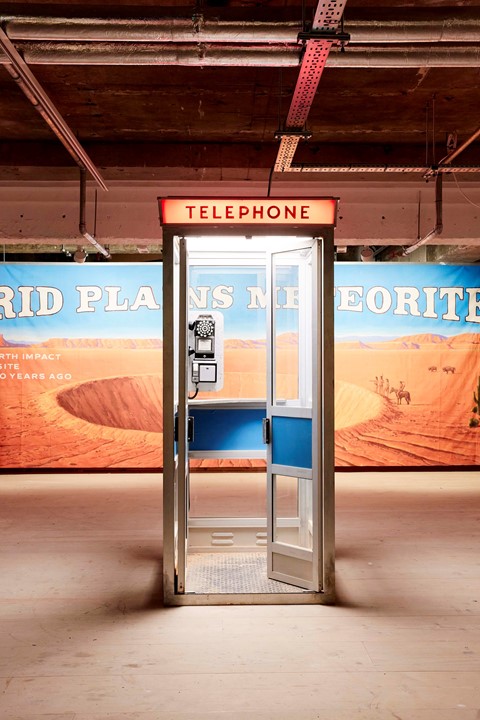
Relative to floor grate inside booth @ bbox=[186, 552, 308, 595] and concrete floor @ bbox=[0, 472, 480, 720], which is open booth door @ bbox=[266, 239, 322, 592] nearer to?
floor grate inside booth @ bbox=[186, 552, 308, 595]

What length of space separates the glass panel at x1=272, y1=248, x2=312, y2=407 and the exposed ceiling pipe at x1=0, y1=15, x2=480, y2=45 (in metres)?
1.37

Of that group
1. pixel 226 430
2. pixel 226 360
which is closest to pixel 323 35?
pixel 226 430

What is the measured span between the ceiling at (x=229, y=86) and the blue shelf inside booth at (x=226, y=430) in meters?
2.30

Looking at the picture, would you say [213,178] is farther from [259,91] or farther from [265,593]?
[265,593]

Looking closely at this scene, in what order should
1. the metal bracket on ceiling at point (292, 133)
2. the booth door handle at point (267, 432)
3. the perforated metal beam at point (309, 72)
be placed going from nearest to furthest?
the perforated metal beam at point (309, 72)
the booth door handle at point (267, 432)
the metal bracket on ceiling at point (292, 133)

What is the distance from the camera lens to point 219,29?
11.9 ft

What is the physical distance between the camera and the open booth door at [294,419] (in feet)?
13.2

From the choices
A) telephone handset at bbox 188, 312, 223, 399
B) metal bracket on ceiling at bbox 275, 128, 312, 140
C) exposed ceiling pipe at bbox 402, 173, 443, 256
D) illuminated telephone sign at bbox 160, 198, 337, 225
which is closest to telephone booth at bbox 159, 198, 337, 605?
illuminated telephone sign at bbox 160, 198, 337, 225

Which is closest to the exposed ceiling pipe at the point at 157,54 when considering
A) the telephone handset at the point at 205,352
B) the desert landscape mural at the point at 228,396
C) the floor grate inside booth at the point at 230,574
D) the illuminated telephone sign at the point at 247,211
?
the illuminated telephone sign at the point at 247,211

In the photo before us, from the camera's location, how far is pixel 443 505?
684 centimetres

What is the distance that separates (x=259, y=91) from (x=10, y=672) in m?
5.01

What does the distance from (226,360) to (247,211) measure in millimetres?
5152

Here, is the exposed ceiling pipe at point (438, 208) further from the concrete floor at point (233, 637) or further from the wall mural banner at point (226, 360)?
the concrete floor at point (233, 637)

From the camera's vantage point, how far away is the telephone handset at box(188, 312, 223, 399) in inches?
209
